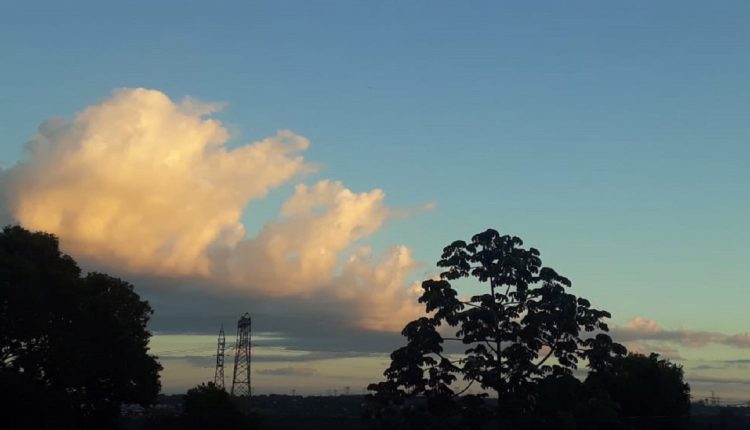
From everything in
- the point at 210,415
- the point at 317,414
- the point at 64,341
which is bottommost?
the point at 317,414

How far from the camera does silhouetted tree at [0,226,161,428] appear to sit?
5034 centimetres

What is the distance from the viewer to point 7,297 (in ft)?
166

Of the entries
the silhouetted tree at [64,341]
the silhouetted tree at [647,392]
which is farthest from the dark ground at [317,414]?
the silhouetted tree at [64,341]

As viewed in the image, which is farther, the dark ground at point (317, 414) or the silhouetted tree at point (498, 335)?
the dark ground at point (317, 414)

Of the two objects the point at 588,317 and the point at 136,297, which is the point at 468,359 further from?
the point at 136,297

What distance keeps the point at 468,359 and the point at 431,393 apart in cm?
291

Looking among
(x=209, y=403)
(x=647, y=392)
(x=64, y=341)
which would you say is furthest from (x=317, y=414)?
(x=64, y=341)

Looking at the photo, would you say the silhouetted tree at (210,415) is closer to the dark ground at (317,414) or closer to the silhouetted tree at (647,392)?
the dark ground at (317,414)

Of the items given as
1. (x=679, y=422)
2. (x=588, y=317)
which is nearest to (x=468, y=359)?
(x=588, y=317)

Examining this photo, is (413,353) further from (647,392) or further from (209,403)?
(647,392)

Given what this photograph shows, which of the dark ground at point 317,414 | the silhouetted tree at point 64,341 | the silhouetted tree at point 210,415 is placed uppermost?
the silhouetted tree at point 64,341

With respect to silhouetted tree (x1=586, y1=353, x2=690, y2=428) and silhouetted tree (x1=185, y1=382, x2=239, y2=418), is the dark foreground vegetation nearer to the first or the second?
silhouetted tree (x1=185, y1=382, x2=239, y2=418)

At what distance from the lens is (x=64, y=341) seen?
52688mm

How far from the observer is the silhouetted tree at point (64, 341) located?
50.3m
